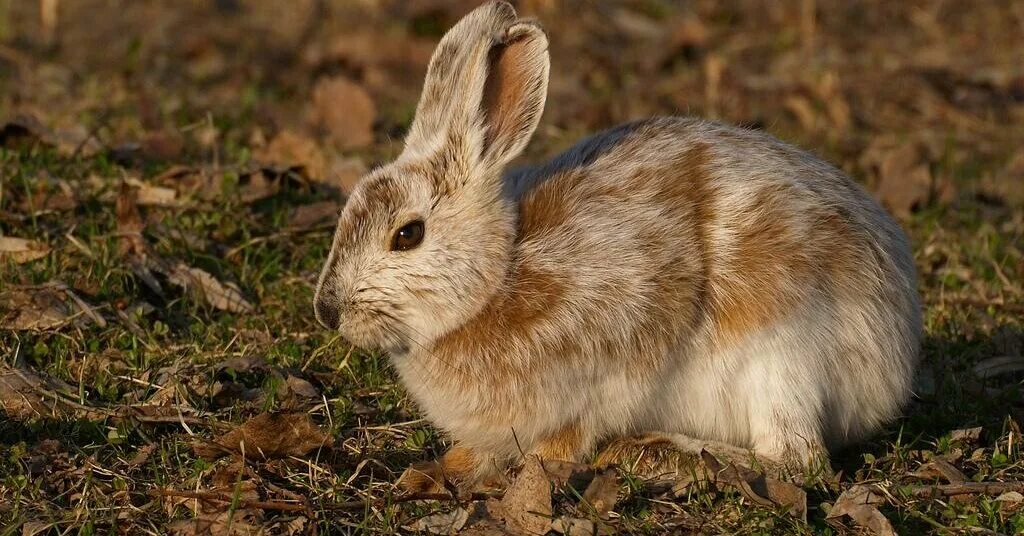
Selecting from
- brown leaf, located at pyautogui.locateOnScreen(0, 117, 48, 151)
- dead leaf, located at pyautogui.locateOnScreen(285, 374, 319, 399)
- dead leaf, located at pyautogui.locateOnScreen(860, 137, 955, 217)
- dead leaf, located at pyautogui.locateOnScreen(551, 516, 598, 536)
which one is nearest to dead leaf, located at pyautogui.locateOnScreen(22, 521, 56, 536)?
dead leaf, located at pyautogui.locateOnScreen(285, 374, 319, 399)

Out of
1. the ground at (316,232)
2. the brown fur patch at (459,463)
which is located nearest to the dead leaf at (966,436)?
the ground at (316,232)

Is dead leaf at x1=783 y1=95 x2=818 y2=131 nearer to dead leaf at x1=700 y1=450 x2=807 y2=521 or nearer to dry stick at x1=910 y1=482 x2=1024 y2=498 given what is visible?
dry stick at x1=910 y1=482 x2=1024 y2=498

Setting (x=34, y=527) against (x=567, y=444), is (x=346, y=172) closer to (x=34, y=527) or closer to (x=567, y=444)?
(x=567, y=444)

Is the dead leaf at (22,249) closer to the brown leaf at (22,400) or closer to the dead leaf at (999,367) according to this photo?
the brown leaf at (22,400)

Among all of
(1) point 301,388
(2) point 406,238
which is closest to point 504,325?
(2) point 406,238

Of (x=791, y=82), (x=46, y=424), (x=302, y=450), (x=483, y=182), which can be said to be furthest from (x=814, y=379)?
(x=791, y=82)

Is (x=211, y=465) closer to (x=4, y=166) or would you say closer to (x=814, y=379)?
A: (x=814, y=379)
